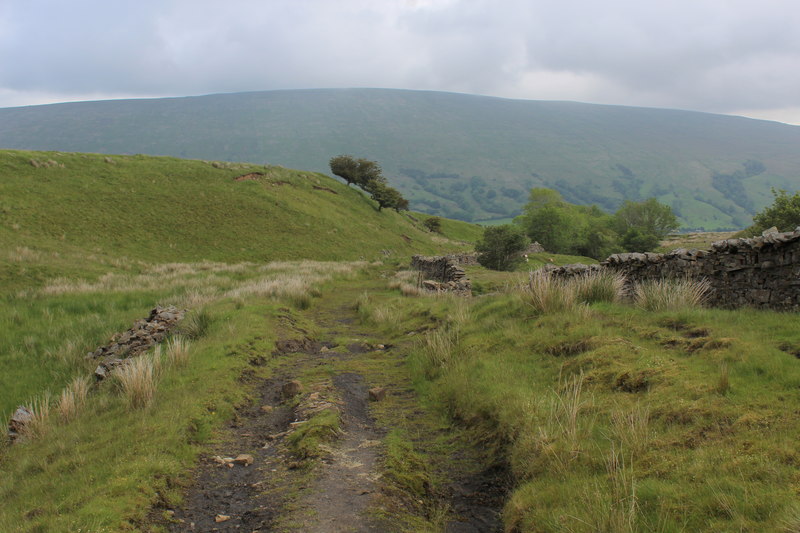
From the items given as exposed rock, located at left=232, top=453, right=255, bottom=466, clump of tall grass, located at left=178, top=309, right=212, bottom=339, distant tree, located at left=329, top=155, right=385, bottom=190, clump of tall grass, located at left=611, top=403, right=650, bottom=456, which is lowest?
exposed rock, located at left=232, top=453, right=255, bottom=466

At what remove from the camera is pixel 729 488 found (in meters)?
3.71

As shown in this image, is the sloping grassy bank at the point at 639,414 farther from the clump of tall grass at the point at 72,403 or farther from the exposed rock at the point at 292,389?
the clump of tall grass at the point at 72,403

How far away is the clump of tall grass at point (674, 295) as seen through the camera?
9.02 metres

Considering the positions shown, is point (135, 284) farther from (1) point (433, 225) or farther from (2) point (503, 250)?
(1) point (433, 225)

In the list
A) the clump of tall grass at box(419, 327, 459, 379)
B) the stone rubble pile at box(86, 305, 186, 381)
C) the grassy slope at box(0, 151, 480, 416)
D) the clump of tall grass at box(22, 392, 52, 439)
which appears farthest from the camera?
the grassy slope at box(0, 151, 480, 416)

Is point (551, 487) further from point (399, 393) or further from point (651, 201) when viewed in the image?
point (651, 201)

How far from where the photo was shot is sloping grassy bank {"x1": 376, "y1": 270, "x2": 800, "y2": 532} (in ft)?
12.1

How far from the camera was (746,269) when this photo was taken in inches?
356

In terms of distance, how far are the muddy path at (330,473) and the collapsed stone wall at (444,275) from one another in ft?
35.8

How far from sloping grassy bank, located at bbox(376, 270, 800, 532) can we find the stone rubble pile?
7.17m

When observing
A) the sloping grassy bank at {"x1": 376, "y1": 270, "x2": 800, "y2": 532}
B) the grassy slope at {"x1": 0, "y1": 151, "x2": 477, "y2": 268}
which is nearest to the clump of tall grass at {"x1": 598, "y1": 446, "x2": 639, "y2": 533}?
the sloping grassy bank at {"x1": 376, "y1": 270, "x2": 800, "y2": 532}

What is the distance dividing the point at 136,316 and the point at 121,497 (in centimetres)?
1227

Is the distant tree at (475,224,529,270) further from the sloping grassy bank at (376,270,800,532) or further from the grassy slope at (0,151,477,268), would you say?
the sloping grassy bank at (376,270,800,532)

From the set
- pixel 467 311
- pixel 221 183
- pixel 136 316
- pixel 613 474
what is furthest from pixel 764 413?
pixel 221 183
